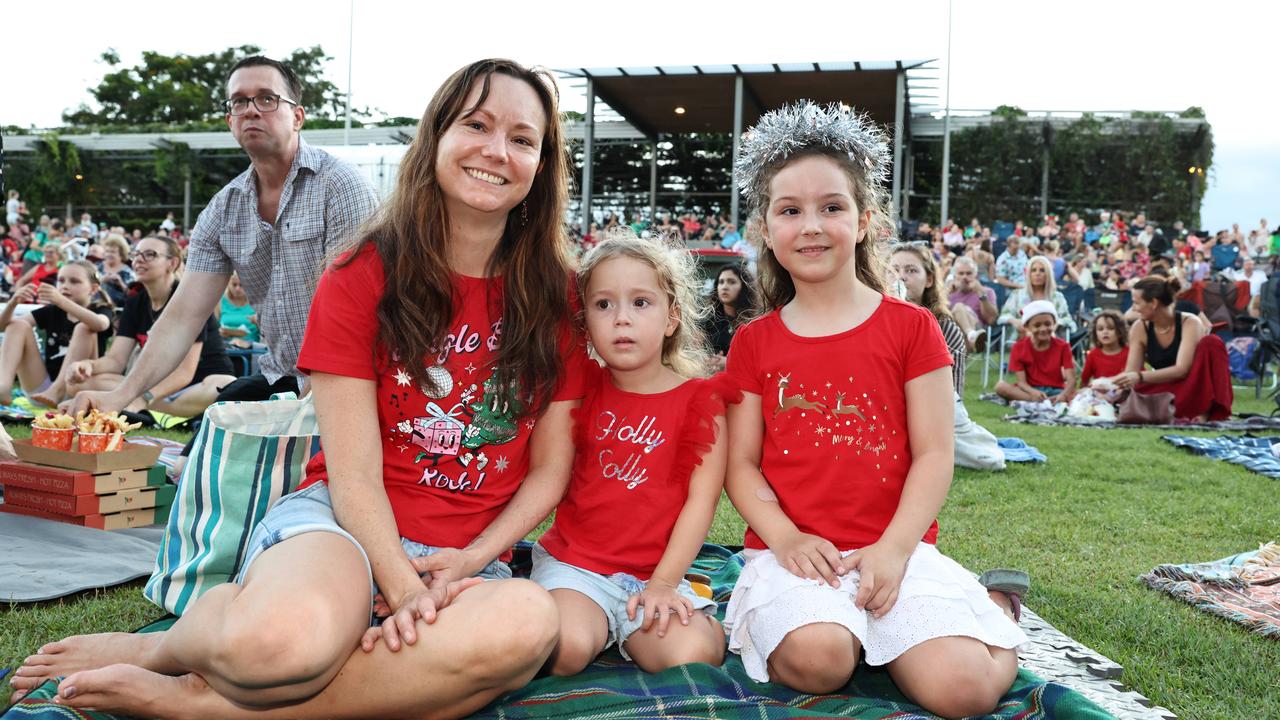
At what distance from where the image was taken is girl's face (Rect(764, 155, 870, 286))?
252 centimetres

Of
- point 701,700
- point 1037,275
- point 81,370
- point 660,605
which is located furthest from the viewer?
point 1037,275

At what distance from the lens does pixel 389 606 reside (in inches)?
83.6

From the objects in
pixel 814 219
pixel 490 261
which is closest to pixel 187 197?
pixel 490 261

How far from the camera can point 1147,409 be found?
8.30 m

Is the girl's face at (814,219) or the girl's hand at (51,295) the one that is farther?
the girl's hand at (51,295)

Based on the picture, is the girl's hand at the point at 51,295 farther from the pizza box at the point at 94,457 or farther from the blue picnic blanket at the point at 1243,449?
the blue picnic blanket at the point at 1243,449

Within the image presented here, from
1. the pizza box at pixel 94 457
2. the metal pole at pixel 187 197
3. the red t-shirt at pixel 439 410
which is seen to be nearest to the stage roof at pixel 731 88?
the metal pole at pixel 187 197

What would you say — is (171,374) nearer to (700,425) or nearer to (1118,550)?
(700,425)

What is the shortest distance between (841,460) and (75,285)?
6.98 metres

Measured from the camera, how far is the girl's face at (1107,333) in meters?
9.33

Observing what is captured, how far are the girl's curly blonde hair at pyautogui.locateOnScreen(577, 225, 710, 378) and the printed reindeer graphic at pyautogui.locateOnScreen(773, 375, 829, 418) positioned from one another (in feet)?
1.05

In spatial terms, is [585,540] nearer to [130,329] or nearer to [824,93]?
[130,329]

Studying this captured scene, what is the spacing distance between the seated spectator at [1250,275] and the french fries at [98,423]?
14.3m

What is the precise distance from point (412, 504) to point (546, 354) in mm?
498
